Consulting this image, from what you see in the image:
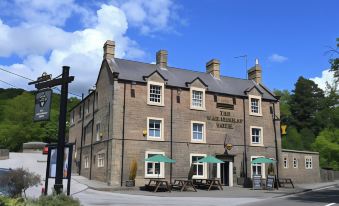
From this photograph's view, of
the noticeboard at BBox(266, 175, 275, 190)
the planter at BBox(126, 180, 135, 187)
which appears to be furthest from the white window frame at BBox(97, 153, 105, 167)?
the noticeboard at BBox(266, 175, 275, 190)

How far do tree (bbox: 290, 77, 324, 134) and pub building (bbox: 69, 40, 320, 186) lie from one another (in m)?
39.5

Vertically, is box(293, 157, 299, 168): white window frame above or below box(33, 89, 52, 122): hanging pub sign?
below

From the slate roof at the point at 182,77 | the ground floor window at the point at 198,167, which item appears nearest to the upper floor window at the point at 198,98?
the slate roof at the point at 182,77

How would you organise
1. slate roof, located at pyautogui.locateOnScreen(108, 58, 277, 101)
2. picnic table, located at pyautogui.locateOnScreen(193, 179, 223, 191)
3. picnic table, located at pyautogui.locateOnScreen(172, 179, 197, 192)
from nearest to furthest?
1. picnic table, located at pyautogui.locateOnScreen(172, 179, 197, 192)
2. picnic table, located at pyautogui.locateOnScreen(193, 179, 223, 191)
3. slate roof, located at pyautogui.locateOnScreen(108, 58, 277, 101)

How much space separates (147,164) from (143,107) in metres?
4.47

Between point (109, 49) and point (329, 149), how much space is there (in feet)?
126

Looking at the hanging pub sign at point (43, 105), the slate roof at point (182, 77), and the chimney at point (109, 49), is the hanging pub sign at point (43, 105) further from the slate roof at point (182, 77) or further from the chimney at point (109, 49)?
the chimney at point (109, 49)

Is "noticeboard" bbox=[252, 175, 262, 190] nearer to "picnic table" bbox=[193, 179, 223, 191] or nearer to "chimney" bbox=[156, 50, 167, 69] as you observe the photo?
"picnic table" bbox=[193, 179, 223, 191]

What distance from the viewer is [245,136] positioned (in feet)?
119

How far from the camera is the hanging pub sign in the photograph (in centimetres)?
1321

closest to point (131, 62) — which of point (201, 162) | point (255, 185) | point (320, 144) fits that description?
point (201, 162)

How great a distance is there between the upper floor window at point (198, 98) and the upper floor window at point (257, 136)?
585cm

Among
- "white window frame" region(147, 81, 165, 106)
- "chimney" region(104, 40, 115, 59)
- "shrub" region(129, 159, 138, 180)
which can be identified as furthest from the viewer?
"chimney" region(104, 40, 115, 59)

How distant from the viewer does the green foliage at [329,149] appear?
5719 centimetres
